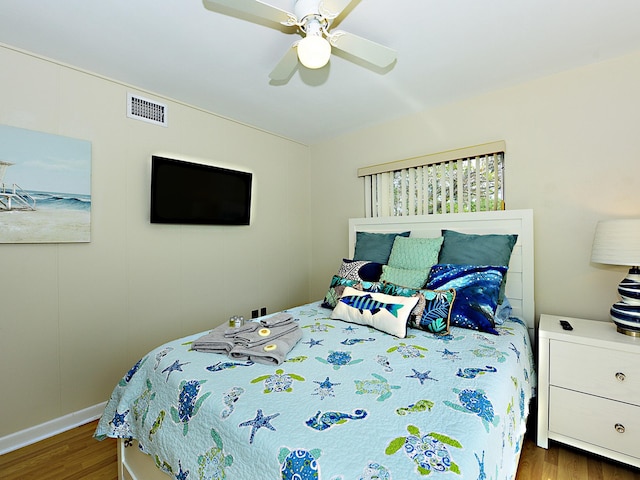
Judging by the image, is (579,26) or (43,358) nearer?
(579,26)

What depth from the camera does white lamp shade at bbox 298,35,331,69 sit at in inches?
56.1

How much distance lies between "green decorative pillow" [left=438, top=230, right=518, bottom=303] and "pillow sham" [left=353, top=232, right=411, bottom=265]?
475 mm

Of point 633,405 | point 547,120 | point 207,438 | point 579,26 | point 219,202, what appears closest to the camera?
point 207,438

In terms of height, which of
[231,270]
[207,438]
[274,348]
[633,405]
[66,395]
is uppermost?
[231,270]

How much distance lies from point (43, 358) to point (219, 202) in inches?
65.4

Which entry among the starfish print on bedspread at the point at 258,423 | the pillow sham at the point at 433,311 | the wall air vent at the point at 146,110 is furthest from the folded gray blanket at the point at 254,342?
the wall air vent at the point at 146,110

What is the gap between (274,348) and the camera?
1432 millimetres

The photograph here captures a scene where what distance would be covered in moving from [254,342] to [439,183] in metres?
2.13

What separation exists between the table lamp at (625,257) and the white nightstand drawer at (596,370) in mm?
208

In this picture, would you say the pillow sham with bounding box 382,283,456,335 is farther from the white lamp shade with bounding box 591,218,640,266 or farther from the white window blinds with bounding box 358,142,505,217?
the white window blinds with bounding box 358,142,505,217

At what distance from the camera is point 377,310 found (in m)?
1.84

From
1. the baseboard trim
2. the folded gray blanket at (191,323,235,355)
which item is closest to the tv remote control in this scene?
the folded gray blanket at (191,323,235,355)

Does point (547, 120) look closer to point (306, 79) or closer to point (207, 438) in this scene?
point (306, 79)

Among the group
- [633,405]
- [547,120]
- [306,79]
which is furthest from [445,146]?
[633,405]
